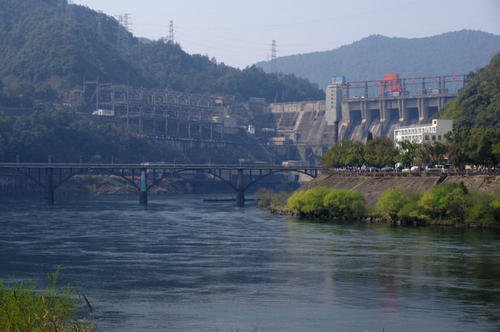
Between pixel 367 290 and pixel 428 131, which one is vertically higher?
pixel 428 131

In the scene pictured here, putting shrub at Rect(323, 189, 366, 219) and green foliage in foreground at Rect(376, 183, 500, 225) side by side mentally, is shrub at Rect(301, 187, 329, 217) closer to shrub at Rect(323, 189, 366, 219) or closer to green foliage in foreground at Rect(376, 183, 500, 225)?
shrub at Rect(323, 189, 366, 219)

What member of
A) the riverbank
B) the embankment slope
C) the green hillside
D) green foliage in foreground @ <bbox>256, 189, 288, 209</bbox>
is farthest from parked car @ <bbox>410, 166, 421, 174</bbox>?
green foliage in foreground @ <bbox>256, 189, 288, 209</bbox>

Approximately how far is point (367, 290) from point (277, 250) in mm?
18826

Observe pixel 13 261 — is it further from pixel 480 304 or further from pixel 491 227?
pixel 491 227

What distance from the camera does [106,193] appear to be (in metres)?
160

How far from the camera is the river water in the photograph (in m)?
39.4

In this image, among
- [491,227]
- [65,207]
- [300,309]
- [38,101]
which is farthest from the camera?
[38,101]

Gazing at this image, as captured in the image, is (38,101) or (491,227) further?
(38,101)

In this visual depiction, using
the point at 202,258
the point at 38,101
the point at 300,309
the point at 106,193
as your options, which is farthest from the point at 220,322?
the point at 38,101

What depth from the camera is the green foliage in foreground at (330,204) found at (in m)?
92.8

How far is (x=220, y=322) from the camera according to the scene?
1518 inches

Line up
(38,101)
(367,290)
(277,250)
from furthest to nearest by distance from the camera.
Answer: (38,101), (277,250), (367,290)

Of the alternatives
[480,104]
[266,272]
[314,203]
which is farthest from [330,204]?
[480,104]

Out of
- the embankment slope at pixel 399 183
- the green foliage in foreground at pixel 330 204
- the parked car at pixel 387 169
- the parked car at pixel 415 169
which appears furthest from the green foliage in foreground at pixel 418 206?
the parked car at pixel 387 169
